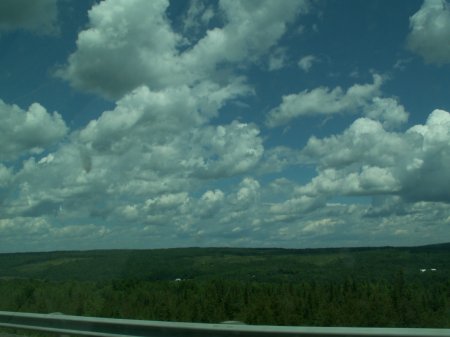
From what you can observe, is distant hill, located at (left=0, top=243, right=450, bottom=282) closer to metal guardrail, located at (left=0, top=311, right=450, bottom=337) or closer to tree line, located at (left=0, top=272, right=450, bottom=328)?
tree line, located at (left=0, top=272, right=450, bottom=328)

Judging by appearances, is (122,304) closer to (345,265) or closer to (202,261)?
(345,265)

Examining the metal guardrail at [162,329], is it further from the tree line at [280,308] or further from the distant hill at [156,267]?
the distant hill at [156,267]

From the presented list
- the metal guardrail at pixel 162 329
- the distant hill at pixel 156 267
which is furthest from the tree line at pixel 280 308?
the distant hill at pixel 156 267

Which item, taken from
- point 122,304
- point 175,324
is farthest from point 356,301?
point 175,324

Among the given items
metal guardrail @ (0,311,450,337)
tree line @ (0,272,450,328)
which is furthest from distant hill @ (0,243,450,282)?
metal guardrail @ (0,311,450,337)

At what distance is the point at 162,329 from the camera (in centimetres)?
941

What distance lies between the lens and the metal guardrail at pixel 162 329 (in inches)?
290

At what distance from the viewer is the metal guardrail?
7.38 m

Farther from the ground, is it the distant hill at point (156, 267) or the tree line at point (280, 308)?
the distant hill at point (156, 267)

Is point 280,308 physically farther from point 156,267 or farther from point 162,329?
point 156,267

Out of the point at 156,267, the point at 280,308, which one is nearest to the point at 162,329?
the point at 280,308

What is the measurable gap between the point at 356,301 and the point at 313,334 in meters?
13.4

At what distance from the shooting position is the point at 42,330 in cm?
1208

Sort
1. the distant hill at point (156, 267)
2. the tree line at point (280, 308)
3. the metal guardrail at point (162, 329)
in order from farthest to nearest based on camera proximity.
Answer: the distant hill at point (156, 267)
the tree line at point (280, 308)
the metal guardrail at point (162, 329)
